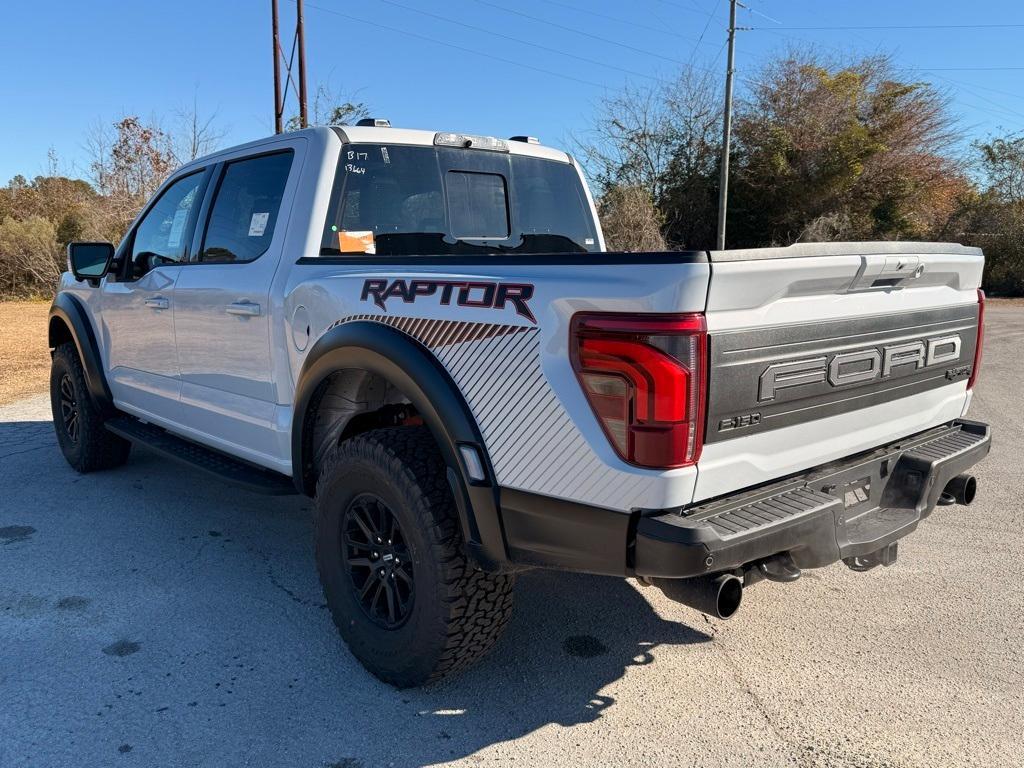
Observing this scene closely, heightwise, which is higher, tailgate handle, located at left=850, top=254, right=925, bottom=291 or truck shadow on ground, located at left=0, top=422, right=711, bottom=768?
tailgate handle, located at left=850, top=254, right=925, bottom=291

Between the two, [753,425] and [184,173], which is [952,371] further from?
[184,173]

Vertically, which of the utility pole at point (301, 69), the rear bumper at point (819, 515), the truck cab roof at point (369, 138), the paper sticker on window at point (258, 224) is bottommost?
the rear bumper at point (819, 515)

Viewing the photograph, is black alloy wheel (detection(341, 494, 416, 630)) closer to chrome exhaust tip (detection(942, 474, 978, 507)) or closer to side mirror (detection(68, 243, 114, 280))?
chrome exhaust tip (detection(942, 474, 978, 507))

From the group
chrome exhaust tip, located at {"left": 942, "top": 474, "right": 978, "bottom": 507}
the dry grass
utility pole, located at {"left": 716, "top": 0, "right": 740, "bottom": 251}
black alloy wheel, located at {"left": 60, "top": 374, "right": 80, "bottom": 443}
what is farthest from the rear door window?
utility pole, located at {"left": 716, "top": 0, "right": 740, "bottom": 251}

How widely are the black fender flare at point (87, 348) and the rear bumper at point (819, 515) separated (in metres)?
4.21

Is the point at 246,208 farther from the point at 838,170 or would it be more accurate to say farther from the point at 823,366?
the point at 838,170

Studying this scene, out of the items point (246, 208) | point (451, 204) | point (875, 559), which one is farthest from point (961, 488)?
point (246, 208)

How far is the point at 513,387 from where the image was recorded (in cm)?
230

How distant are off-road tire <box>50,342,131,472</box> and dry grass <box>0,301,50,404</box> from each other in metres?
3.31

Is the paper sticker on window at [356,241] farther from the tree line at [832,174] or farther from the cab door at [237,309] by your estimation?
the tree line at [832,174]

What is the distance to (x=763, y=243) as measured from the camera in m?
28.5

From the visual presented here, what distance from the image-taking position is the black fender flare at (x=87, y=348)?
200 inches

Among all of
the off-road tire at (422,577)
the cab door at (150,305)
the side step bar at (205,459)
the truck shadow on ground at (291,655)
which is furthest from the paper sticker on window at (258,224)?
the truck shadow on ground at (291,655)

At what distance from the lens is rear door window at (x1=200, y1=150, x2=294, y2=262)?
143 inches
